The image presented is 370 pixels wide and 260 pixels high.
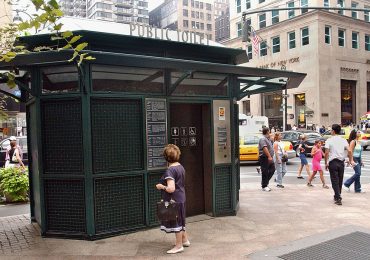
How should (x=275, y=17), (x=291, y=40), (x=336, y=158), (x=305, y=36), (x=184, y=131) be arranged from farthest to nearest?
1. (x=275, y=17)
2. (x=291, y=40)
3. (x=305, y=36)
4. (x=336, y=158)
5. (x=184, y=131)

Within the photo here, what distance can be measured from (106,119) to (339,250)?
4.13m

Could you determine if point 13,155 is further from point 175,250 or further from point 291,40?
point 291,40

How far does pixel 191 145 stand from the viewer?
7.32 meters

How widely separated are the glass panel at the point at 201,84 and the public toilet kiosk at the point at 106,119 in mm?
21

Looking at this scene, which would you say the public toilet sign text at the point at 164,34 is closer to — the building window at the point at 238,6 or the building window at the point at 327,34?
the building window at the point at 327,34

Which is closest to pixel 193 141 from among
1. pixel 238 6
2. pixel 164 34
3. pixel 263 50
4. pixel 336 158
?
pixel 164 34

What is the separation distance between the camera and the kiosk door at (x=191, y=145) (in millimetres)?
7203

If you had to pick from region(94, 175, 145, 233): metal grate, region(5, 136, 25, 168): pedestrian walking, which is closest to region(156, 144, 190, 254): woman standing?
region(94, 175, 145, 233): metal grate

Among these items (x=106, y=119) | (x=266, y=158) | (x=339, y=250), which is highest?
(x=106, y=119)

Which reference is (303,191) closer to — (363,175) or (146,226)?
(363,175)

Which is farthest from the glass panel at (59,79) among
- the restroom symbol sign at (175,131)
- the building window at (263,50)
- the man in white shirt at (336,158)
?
the building window at (263,50)

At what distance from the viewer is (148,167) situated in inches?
252

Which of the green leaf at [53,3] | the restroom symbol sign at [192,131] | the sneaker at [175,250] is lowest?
the sneaker at [175,250]

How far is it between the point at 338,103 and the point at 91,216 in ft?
143
